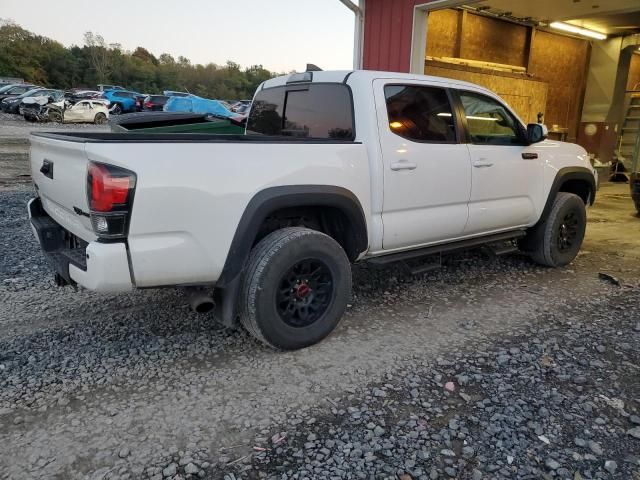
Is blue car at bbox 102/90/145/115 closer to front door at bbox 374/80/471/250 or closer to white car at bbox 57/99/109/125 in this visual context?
white car at bbox 57/99/109/125

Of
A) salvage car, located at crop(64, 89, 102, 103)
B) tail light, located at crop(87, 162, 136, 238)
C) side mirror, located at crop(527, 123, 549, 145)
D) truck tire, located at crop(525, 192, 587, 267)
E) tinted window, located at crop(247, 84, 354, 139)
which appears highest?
salvage car, located at crop(64, 89, 102, 103)

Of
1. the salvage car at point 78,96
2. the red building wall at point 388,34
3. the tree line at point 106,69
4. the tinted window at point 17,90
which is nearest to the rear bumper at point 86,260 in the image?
the red building wall at point 388,34

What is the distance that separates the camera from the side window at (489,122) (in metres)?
4.60

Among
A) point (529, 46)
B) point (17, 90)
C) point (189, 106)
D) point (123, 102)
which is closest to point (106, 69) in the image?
point (17, 90)

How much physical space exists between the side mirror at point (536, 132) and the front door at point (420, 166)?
961mm

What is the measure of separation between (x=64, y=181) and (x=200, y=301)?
1.13m

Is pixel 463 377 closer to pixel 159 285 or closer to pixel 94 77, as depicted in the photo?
pixel 159 285

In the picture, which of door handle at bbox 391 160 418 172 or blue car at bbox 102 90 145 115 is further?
blue car at bbox 102 90 145 115

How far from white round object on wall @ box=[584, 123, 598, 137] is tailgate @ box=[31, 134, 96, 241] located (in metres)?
13.7

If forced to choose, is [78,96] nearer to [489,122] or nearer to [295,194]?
[489,122]

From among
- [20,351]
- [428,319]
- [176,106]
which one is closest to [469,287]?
[428,319]

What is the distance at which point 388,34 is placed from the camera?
8914 mm

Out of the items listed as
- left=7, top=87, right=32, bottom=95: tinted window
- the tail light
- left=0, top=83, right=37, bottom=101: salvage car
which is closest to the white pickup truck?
the tail light

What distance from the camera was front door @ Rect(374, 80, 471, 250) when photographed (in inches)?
152
